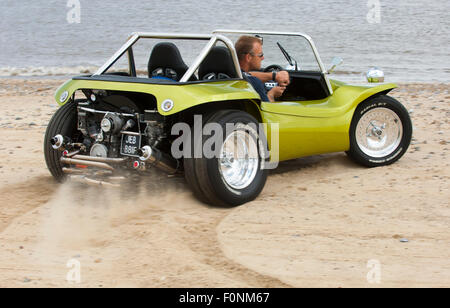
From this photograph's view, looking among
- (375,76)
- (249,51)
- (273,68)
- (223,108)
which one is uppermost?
(249,51)

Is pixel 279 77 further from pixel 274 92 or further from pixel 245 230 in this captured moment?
pixel 245 230

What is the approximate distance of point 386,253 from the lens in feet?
14.0

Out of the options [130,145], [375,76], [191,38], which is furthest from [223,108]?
[375,76]

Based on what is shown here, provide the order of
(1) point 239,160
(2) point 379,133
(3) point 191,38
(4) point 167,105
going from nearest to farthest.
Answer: (4) point 167,105 < (1) point 239,160 < (3) point 191,38 < (2) point 379,133

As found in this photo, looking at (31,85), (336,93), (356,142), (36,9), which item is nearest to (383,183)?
(356,142)

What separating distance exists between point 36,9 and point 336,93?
42.2 metres

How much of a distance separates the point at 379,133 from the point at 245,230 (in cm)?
271

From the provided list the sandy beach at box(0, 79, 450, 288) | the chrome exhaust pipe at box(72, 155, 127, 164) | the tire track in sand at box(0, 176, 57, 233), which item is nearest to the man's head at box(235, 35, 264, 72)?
the sandy beach at box(0, 79, 450, 288)

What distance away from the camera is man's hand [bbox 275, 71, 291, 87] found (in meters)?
6.59

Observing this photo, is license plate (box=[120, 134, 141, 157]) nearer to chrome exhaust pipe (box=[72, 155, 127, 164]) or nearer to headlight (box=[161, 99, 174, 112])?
chrome exhaust pipe (box=[72, 155, 127, 164])

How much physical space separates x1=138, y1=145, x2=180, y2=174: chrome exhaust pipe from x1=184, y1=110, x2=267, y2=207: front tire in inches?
8.5

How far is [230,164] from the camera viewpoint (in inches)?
219

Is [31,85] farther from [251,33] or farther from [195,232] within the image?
[195,232]

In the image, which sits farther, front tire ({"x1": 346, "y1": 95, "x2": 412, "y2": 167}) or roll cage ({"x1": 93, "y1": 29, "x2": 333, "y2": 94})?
front tire ({"x1": 346, "y1": 95, "x2": 412, "y2": 167})
